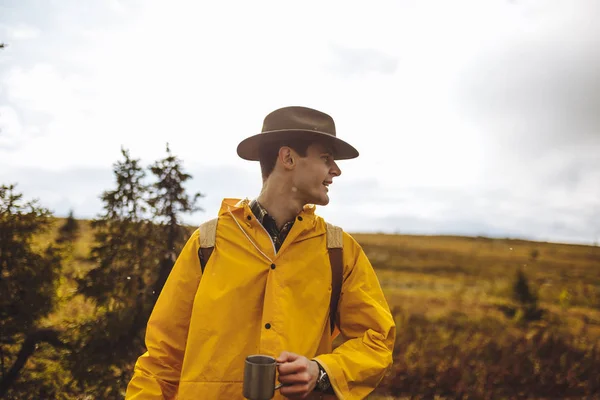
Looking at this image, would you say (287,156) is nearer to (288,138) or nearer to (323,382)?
(288,138)

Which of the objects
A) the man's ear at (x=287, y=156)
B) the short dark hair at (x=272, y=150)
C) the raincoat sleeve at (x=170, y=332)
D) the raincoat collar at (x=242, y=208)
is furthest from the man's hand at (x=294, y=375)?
the short dark hair at (x=272, y=150)

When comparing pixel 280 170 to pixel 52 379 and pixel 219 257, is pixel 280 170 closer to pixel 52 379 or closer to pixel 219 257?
pixel 219 257

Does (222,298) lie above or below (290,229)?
below

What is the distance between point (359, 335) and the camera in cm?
285

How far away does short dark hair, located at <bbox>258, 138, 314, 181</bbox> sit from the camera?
307cm

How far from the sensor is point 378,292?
116 inches

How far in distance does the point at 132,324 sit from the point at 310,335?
3.85 m

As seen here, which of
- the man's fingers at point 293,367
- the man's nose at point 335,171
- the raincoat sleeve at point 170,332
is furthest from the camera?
the man's nose at point 335,171

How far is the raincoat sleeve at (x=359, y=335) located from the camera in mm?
2529

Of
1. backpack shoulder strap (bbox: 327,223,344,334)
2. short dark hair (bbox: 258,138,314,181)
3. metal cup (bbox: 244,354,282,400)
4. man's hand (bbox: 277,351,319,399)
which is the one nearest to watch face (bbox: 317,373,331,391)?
man's hand (bbox: 277,351,319,399)

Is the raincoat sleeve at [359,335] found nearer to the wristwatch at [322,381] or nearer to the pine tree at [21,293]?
the wristwatch at [322,381]

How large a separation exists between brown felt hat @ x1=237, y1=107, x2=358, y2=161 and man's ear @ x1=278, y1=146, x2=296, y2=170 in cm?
10

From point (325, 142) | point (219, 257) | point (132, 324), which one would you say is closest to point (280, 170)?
point (325, 142)

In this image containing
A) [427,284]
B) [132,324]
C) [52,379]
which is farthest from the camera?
[427,284]
